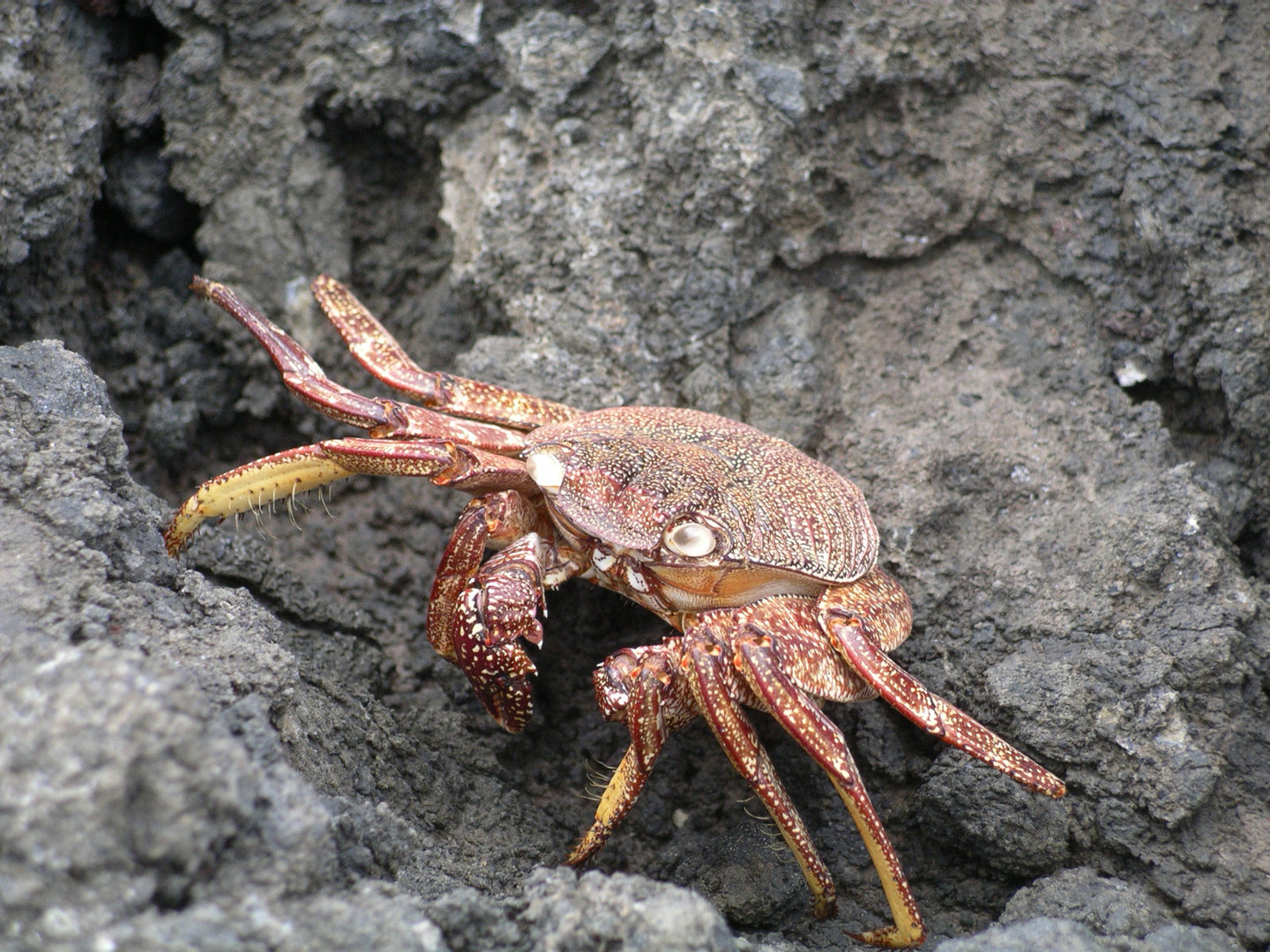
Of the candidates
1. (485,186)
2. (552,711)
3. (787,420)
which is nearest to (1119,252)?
(787,420)

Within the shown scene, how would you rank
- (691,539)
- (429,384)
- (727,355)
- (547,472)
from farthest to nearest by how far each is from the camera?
1. (727,355)
2. (429,384)
3. (547,472)
4. (691,539)

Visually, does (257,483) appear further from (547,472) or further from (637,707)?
(637,707)

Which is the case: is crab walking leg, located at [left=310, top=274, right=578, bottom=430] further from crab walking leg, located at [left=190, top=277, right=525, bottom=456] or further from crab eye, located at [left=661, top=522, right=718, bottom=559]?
crab eye, located at [left=661, top=522, right=718, bottom=559]

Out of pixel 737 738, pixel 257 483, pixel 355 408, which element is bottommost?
pixel 737 738

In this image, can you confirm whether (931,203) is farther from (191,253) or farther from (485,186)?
(191,253)

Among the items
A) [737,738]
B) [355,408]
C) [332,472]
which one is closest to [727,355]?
[355,408]

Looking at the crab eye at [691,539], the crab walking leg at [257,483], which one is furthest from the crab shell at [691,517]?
the crab walking leg at [257,483]

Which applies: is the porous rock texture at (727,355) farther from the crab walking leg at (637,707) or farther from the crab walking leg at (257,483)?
the crab walking leg at (637,707)
